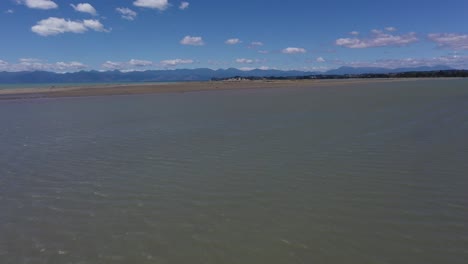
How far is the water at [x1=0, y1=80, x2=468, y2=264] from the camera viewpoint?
588 cm

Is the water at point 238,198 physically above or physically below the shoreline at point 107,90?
below

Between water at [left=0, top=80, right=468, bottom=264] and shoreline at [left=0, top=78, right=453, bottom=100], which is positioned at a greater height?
shoreline at [left=0, top=78, right=453, bottom=100]

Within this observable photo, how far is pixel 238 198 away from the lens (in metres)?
8.09

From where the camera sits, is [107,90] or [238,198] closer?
[238,198]

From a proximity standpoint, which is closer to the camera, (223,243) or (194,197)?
(223,243)

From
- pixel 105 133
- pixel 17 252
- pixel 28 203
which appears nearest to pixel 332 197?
pixel 17 252

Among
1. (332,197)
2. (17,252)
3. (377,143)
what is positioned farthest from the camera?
(377,143)

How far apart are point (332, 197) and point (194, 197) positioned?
9.38 ft

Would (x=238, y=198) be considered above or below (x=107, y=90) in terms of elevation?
below

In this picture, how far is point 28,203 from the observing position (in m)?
8.12

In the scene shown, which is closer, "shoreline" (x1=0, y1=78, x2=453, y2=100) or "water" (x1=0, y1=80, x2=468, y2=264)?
"water" (x1=0, y1=80, x2=468, y2=264)

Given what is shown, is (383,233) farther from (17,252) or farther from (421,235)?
(17,252)

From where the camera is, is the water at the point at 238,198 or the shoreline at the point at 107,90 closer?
the water at the point at 238,198

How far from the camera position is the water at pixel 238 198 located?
588cm
